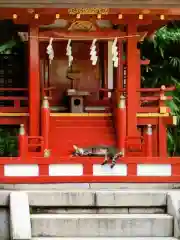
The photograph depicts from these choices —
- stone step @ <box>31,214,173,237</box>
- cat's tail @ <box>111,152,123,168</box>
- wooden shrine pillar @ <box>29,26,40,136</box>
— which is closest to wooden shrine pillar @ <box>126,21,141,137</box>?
cat's tail @ <box>111,152,123,168</box>

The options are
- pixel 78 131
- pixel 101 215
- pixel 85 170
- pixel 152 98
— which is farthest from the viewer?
pixel 152 98

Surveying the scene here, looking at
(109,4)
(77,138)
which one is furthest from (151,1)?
(77,138)

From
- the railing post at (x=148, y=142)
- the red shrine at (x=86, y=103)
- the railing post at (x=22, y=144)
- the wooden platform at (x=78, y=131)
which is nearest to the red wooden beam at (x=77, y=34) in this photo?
the red shrine at (x=86, y=103)

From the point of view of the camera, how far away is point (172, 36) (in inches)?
660

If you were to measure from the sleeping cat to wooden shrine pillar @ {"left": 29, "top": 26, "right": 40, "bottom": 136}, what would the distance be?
92 cm

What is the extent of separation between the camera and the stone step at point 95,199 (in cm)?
988

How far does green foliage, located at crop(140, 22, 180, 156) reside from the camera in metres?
16.7

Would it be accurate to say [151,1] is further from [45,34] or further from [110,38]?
[45,34]

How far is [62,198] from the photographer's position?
9.91m

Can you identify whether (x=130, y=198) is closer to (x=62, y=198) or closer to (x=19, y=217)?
(x=62, y=198)

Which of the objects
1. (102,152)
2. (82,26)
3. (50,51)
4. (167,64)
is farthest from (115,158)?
(167,64)

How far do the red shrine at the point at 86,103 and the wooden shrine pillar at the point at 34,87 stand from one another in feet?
0.06

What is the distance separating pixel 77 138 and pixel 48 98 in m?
1.03

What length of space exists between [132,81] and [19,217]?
4.18 m
